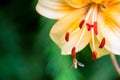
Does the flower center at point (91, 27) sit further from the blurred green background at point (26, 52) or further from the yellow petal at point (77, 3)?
the blurred green background at point (26, 52)

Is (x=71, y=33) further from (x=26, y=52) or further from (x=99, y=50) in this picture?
(x=26, y=52)

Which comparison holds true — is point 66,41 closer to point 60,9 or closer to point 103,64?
point 60,9

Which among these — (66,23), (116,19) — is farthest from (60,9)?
(116,19)

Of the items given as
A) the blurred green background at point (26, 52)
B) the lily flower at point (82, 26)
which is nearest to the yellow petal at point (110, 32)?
the lily flower at point (82, 26)

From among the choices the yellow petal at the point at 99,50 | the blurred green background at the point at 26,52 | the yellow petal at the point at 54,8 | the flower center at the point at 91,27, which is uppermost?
the yellow petal at the point at 54,8

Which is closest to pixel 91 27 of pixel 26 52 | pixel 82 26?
pixel 82 26

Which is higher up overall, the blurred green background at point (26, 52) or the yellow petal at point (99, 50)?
the yellow petal at point (99, 50)
